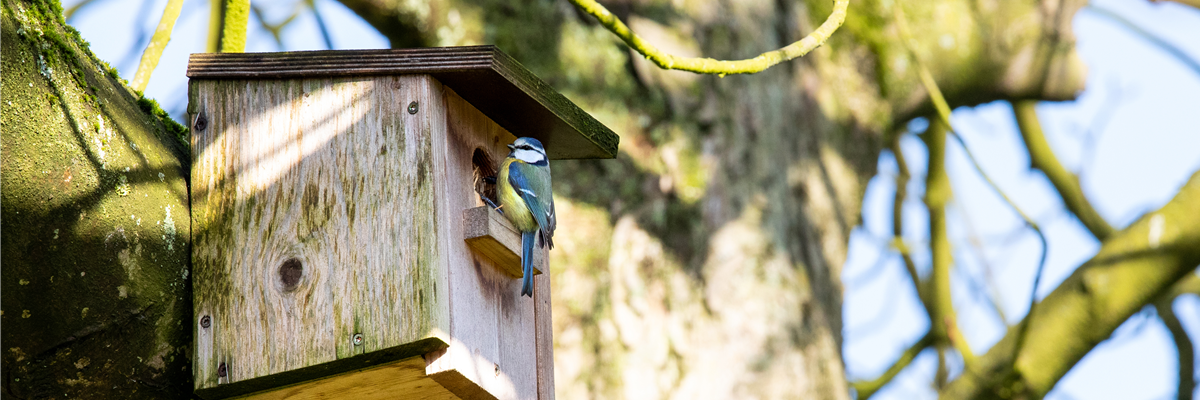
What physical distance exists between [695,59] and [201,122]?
107 centimetres

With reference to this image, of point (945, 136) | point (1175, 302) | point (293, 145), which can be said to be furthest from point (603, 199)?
point (1175, 302)

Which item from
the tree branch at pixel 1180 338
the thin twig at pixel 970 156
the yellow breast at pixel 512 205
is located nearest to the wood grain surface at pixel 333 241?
the yellow breast at pixel 512 205

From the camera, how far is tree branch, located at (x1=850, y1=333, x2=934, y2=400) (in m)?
5.10

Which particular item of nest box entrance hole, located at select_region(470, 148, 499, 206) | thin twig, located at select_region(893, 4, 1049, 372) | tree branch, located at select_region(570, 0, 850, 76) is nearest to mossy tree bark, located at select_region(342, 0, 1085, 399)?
thin twig, located at select_region(893, 4, 1049, 372)

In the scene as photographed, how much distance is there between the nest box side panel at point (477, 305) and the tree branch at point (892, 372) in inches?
119

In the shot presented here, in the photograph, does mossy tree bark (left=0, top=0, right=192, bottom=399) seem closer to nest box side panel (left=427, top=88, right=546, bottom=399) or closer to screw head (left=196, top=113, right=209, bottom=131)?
screw head (left=196, top=113, right=209, bottom=131)

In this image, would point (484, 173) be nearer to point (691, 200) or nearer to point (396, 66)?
point (396, 66)

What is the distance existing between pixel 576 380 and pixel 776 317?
2.62 ft

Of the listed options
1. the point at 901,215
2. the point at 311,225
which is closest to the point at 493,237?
the point at 311,225

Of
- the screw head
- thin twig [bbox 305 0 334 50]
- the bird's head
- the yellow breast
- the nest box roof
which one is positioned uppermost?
thin twig [bbox 305 0 334 50]

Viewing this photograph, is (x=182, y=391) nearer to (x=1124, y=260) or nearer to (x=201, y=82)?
(x=201, y=82)

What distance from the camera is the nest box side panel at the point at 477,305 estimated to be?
206 centimetres

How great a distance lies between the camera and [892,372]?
511 centimetres

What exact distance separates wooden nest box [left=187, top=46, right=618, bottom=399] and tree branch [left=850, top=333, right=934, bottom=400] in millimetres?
3182
